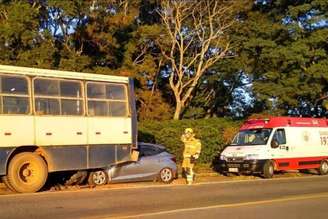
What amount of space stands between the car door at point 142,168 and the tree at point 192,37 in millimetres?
21223

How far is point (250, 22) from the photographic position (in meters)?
40.9

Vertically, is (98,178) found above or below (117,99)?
below

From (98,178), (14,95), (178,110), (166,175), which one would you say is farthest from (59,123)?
(178,110)

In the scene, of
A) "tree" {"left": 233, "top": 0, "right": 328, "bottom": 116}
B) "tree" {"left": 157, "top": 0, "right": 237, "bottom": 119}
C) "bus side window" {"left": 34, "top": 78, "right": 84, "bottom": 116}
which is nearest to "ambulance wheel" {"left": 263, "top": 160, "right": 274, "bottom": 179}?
"bus side window" {"left": 34, "top": 78, "right": 84, "bottom": 116}

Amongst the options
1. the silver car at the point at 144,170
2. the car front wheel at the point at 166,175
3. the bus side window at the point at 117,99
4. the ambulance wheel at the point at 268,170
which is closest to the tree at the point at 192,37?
the ambulance wheel at the point at 268,170

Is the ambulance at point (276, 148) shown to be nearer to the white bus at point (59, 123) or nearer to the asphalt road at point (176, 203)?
the asphalt road at point (176, 203)

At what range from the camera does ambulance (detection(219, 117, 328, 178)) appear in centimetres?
2519

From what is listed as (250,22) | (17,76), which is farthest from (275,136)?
(250,22)

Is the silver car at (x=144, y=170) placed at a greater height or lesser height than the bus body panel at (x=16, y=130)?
lesser

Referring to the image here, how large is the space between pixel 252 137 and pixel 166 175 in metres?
5.77

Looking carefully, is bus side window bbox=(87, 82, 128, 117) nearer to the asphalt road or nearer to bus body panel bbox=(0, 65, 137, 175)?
bus body panel bbox=(0, 65, 137, 175)

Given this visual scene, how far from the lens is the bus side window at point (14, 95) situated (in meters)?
17.5

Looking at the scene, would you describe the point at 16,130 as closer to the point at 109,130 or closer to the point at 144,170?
the point at 109,130

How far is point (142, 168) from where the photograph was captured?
70.3 feet
